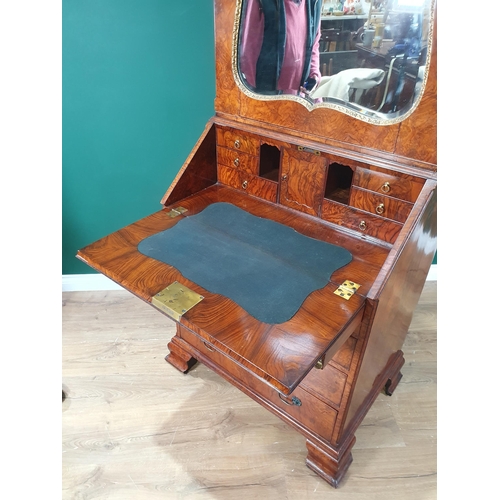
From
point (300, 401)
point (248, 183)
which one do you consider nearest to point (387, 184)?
point (248, 183)

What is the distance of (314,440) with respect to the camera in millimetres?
1495

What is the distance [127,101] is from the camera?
1867 mm

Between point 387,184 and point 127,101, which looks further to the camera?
point 127,101

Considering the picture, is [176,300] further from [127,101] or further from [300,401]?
[127,101]

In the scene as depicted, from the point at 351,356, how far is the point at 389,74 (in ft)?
2.78

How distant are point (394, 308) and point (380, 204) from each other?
0.35 meters

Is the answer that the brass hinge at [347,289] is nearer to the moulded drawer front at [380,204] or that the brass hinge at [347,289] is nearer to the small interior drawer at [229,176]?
the moulded drawer front at [380,204]

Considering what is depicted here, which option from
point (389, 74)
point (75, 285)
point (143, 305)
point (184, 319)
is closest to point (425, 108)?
point (389, 74)

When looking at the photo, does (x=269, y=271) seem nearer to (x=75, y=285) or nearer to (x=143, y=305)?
(x=143, y=305)

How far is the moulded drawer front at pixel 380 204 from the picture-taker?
4.05 feet

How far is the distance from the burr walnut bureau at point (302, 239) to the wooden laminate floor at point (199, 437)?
139 millimetres

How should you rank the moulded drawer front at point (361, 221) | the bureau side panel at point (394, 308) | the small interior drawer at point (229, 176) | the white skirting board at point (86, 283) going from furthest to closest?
1. the white skirting board at point (86, 283)
2. the small interior drawer at point (229, 176)
3. the moulded drawer front at point (361, 221)
4. the bureau side panel at point (394, 308)

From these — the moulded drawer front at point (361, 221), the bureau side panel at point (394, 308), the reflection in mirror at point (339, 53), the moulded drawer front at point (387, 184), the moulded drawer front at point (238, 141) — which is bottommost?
the bureau side panel at point (394, 308)

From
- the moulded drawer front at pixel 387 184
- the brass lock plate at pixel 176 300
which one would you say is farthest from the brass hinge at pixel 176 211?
the moulded drawer front at pixel 387 184
